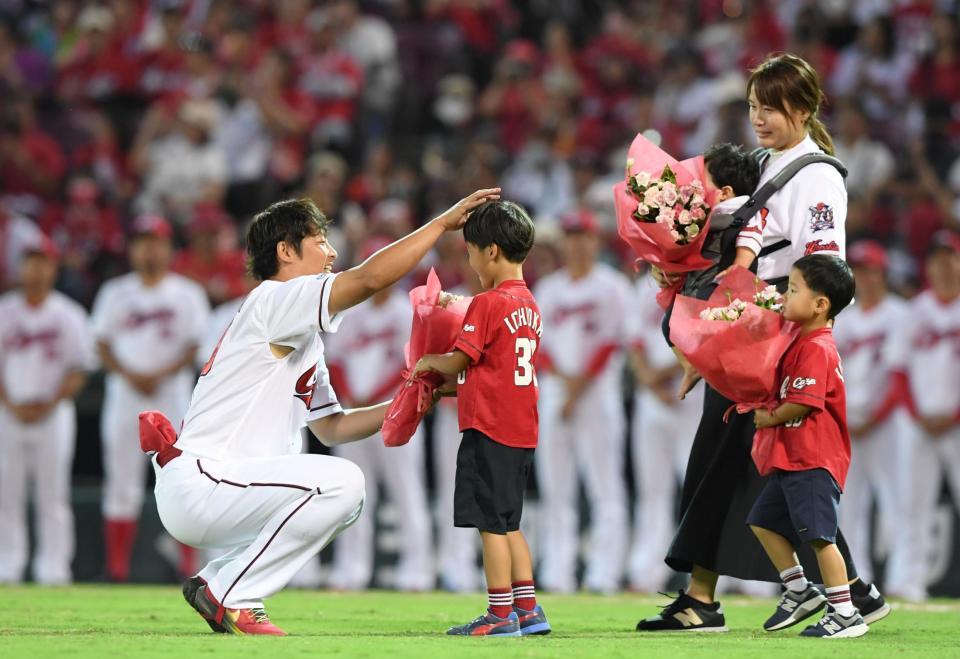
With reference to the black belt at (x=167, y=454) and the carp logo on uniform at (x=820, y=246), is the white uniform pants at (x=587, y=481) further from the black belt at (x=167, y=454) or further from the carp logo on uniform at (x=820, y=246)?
the black belt at (x=167, y=454)

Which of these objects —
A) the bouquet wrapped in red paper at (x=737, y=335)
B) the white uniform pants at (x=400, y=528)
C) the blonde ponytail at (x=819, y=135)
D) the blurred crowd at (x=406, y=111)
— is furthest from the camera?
the blurred crowd at (x=406, y=111)

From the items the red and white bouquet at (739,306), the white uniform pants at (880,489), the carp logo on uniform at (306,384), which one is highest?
the red and white bouquet at (739,306)

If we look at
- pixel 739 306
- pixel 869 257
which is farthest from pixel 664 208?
pixel 869 257

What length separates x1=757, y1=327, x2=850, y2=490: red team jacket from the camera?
5.84 metres

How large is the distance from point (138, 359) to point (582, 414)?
3715mm

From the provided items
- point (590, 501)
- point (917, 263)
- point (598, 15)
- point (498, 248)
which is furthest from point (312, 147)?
point (498, 248)

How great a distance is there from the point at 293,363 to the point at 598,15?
12543mm

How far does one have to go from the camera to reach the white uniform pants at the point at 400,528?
11438mm

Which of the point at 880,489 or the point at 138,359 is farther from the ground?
the point at 138,359

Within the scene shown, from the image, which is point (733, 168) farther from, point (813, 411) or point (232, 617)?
point (232, 617)

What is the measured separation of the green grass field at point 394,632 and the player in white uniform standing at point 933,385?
147 cm

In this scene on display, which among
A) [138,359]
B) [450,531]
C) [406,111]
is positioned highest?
[406,111]

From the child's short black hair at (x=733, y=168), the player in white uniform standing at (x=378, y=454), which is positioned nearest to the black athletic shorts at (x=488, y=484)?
the child's short black hair at (x=733, y=168)

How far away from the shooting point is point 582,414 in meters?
11.4
